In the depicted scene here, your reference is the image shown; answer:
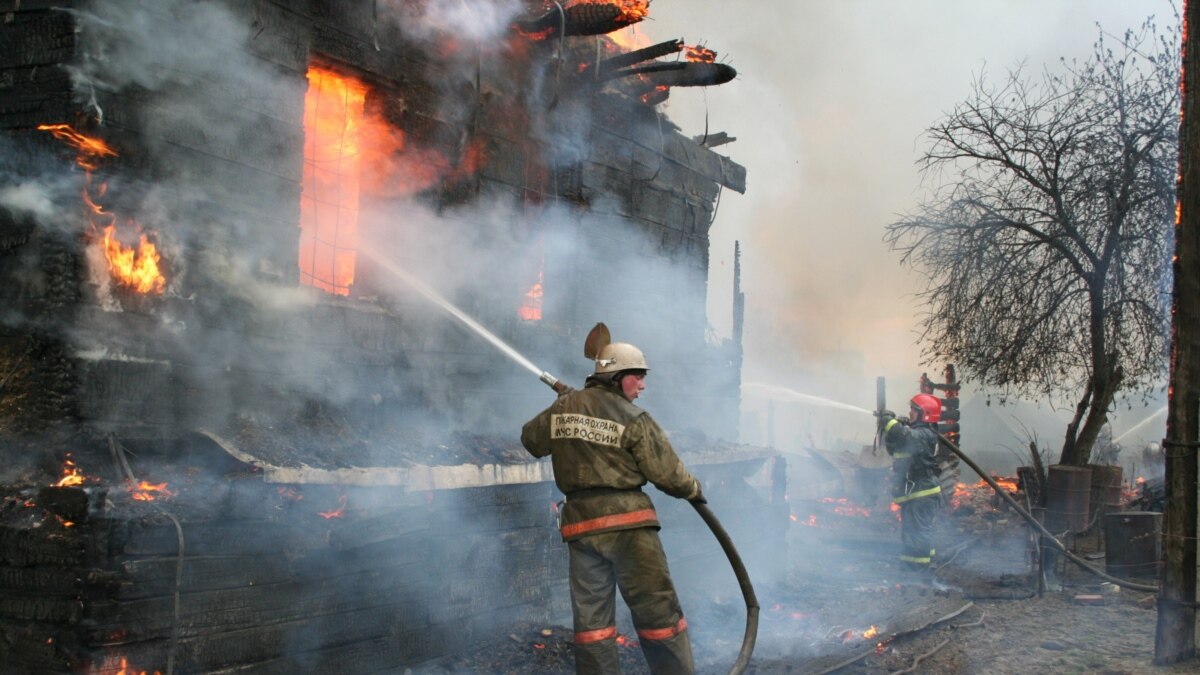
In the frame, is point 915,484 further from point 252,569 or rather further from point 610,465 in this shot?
point 252,569

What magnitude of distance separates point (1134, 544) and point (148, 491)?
32.0 ft

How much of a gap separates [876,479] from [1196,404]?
11.0 metres

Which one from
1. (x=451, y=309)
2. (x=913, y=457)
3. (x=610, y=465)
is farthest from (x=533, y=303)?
(x=913, y=457)

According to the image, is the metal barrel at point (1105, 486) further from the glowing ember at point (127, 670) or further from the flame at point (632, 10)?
the glowing ember at point (127, 670)

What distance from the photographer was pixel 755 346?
58.7m

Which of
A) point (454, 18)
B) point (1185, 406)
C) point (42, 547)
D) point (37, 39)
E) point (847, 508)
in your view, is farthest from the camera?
point (847, 508)

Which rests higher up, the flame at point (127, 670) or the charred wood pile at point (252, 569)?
the charred wood pile at point (252, 569)

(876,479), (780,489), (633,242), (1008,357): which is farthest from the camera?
(876,479)

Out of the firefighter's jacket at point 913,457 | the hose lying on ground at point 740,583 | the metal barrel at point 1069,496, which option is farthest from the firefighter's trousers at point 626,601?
the metal barrel at point 1069,496

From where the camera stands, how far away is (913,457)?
1088 centimetres

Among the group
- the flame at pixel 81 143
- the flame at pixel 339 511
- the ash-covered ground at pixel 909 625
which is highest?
the flame at pixel 81 143

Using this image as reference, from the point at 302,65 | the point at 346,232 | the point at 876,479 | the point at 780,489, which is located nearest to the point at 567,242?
the point at 346,232

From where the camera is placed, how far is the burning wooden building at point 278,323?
5.18 m

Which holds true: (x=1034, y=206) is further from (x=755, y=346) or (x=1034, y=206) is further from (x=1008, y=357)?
(x=755, y=346)
